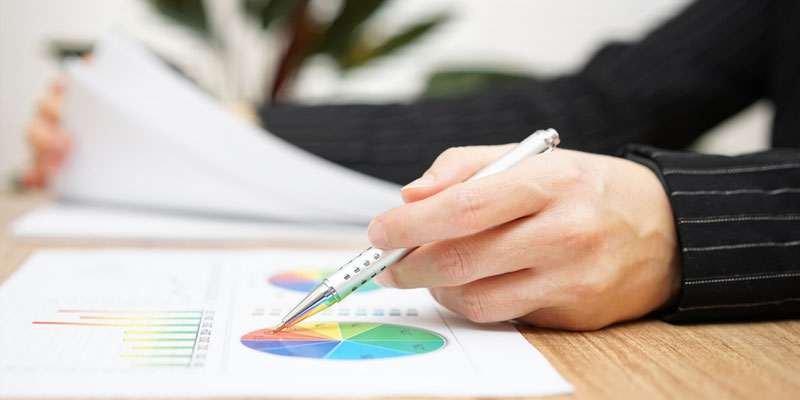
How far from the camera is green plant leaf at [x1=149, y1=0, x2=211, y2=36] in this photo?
134 cm

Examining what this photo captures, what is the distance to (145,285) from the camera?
17.9 inches

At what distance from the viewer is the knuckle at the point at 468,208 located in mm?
A: 343

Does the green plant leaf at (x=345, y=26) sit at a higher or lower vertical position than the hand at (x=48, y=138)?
higher

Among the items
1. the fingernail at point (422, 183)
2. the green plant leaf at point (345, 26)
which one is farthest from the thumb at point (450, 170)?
the green plant leaf at point (345, 26)

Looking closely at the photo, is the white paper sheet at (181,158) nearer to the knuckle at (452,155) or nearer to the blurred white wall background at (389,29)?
the knuckle at (452,155)

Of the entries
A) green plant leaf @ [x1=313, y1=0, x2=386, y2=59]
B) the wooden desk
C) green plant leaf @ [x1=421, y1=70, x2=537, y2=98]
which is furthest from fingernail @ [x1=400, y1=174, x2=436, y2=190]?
green plant leaf @ [x1=313, y1=0, x2=386, y2=59]


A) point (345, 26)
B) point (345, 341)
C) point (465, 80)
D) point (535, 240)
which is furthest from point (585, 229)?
point (345, 26)

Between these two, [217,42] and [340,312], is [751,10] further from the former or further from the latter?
[217,42]

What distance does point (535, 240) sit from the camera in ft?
1.19

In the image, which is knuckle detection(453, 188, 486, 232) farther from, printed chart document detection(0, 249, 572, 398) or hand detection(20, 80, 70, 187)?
hand detection(20, 80, 70, 187)

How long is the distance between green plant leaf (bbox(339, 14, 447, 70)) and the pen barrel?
112cm

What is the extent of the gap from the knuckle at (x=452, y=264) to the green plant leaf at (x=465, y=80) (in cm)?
95

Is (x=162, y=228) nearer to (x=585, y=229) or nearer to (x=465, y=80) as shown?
(x=585, y=229)

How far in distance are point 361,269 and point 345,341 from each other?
38 mm
